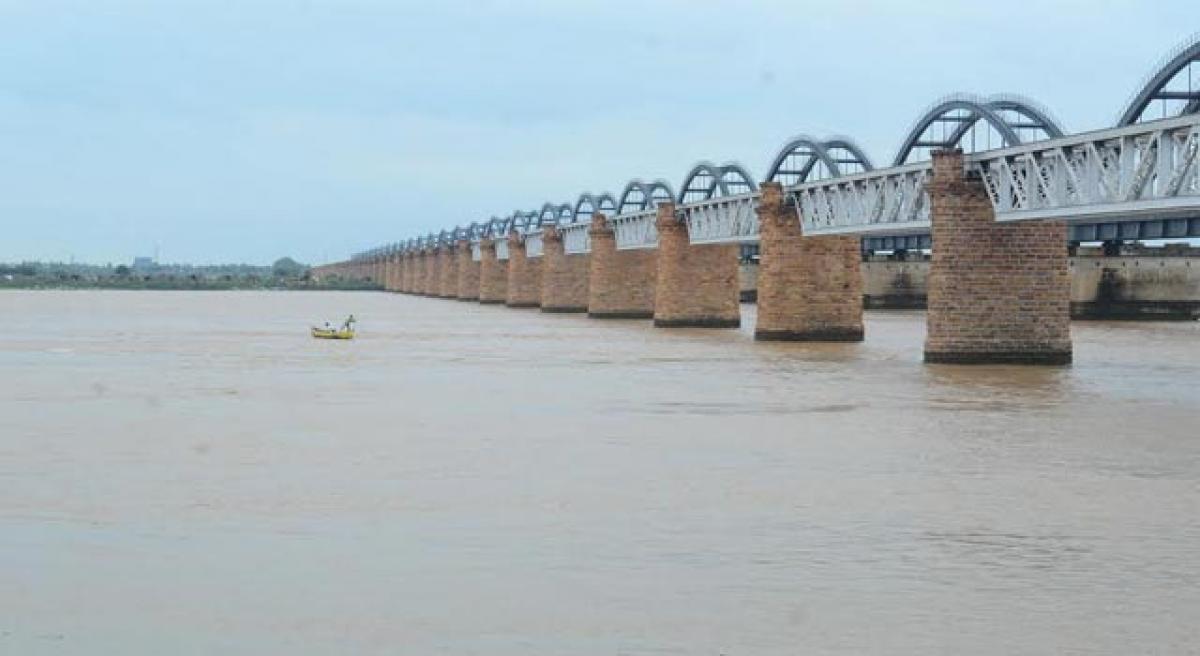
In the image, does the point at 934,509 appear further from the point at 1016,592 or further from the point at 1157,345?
the point at 1157,345

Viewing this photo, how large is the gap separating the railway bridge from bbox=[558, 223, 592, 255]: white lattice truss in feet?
50.5

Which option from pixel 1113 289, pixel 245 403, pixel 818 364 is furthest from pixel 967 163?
pixel 1113 289

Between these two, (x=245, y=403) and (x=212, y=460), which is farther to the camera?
(x=245, y=403)

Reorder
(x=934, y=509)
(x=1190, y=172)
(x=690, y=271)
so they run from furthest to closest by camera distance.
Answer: (x=690, y=271)
(x=1190, y=172)
(x=934, y=509)

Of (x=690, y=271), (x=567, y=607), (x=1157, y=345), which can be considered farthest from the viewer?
(x=690, y=271)

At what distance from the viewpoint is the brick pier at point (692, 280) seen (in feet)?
249

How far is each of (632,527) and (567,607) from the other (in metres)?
4.16

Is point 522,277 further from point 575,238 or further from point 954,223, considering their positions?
point 954,223

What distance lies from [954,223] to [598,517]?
2672cm

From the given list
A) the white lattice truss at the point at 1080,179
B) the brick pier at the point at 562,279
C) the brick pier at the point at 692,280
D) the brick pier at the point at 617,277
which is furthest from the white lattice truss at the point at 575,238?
the white lattice truss at the point at 1080,179

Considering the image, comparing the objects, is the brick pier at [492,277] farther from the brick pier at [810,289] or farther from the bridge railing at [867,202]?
the bridge railing at [867,202]

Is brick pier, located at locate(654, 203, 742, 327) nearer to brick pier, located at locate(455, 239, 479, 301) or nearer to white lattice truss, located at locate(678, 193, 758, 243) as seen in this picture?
white lattice truss, located at locate(678, 193, 758, 243)

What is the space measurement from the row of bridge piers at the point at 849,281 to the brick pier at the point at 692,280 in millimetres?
42

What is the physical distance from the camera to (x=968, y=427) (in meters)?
30.3
